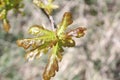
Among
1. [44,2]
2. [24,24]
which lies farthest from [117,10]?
[44,2]

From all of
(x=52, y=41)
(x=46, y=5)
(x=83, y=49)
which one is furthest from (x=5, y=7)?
(x=83, y=49)

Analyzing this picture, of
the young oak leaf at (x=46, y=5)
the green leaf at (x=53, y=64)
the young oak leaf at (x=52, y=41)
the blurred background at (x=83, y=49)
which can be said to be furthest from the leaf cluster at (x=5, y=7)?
the blurred background at (x=83, y=49)

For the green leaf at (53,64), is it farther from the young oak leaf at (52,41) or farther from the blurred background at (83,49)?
the blurred background at (83,49)

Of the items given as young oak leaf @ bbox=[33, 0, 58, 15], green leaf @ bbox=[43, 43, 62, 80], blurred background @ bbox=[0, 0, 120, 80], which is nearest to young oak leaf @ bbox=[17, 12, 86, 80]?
green leaf @ bbox=[43, 43, 62, 80]

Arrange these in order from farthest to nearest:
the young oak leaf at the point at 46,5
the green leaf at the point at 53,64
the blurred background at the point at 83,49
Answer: the blurred background at the point at 83,49
the young oak leaf at the point at 46,5
the green leaf at the point at 53,64

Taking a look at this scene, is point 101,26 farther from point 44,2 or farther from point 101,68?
point 44,2

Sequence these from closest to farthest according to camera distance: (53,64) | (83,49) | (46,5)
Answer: (53,64)
(46,5)
(83,49)

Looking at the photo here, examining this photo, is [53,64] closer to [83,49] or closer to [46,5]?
[46,5]
